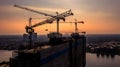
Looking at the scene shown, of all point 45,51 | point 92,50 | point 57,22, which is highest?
point 57,22

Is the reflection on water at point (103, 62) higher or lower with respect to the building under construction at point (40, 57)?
lower

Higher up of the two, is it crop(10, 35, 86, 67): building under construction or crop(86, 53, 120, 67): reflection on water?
crop(10, 35, 86, 67): building under construction

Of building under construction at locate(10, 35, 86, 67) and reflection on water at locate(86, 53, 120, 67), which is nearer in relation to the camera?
building under construction at locate(10, 35, 86, 67)

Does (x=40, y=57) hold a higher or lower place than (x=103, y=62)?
higher

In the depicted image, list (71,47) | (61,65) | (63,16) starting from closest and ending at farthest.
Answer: (61,65) < (71,47) < (63,16)

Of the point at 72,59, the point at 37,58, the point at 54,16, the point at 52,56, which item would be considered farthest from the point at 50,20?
the point at 37,58

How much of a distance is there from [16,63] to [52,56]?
4.76 m

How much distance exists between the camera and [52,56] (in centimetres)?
2412

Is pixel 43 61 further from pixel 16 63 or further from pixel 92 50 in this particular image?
pixel 92 50

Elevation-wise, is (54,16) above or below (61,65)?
above

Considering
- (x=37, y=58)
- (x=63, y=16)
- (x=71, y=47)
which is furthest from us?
(x=63, y=16)

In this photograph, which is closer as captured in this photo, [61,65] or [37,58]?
[37,58]

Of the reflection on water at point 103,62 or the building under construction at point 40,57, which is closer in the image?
the building under construction at point 40,57

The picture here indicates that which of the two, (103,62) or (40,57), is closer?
(40,57)
